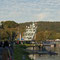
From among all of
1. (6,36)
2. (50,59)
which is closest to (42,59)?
(50,59)

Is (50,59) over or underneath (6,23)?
underneath

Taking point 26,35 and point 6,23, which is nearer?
point 6,23

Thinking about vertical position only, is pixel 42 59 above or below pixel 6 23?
below

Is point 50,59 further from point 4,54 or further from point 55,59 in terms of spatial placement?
point 4,54

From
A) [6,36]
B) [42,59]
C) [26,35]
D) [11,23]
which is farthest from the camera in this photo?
[26,35]

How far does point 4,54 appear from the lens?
11031 millimetres

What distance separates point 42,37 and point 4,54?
131686 mm

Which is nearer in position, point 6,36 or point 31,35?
point 6,36

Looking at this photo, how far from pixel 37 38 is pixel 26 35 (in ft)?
87.3

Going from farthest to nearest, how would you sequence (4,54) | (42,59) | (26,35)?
(26,35), (42,59), (4,54)

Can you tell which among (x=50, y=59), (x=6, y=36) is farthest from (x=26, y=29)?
(x=50, y=59)

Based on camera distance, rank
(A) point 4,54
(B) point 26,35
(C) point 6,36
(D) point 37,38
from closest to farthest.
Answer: (A) point 4,54
(C) point 6,36
(D) point 37,38
(B) point 26,35

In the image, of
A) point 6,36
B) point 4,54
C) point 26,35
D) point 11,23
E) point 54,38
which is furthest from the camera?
point 54,38

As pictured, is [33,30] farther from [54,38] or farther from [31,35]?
[54,38]
